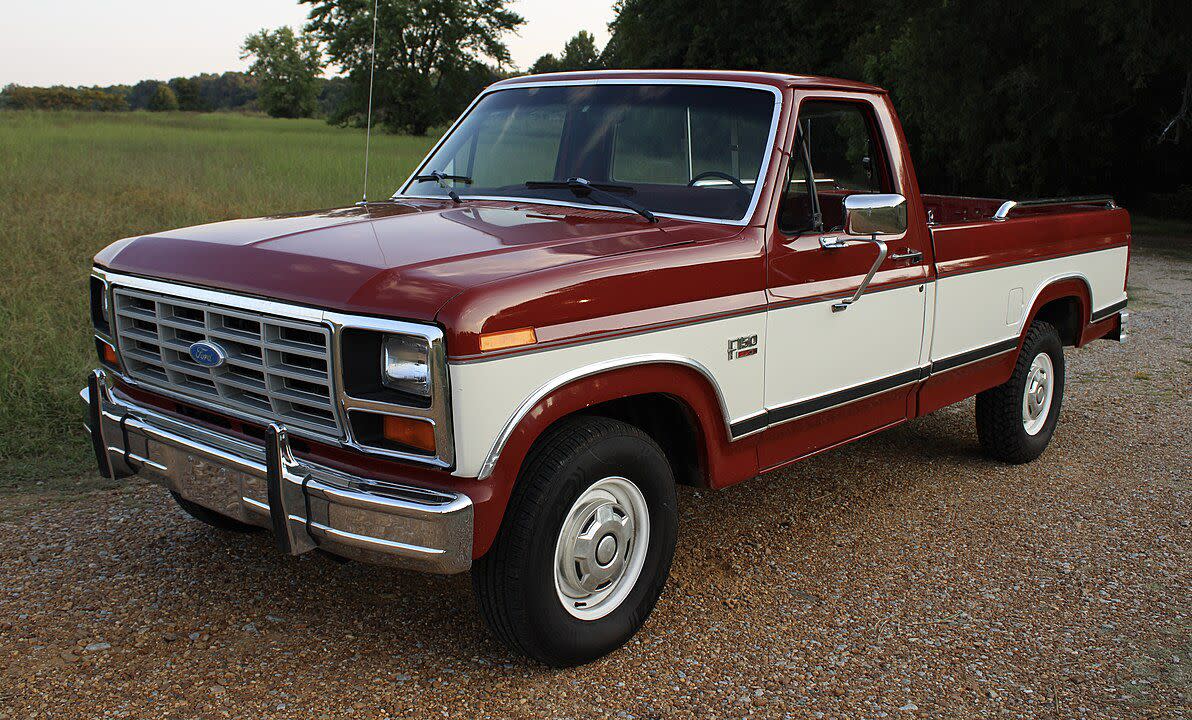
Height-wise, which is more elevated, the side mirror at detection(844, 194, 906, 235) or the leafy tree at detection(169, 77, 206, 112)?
the leafy tree at detection(169, 77, 206, 112)

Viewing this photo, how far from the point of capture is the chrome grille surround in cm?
287

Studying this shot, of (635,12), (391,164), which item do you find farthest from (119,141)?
(635,12)

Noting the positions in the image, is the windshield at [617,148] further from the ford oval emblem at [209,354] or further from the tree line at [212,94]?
the tree line at [212,94]

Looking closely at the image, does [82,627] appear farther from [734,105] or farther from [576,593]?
[734,105]

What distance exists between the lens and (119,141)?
2094 cm

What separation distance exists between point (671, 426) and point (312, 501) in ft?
4.54

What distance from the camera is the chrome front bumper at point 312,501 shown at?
291 cm

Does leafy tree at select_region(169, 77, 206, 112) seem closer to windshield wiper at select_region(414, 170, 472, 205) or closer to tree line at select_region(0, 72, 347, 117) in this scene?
tree line at select_region(0, 72, 347, 117)

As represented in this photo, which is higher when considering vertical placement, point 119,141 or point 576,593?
point 119,141

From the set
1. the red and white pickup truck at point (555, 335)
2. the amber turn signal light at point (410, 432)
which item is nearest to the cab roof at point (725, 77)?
the red and white pickup truck at point (555, 335)

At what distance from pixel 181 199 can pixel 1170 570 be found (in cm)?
1204

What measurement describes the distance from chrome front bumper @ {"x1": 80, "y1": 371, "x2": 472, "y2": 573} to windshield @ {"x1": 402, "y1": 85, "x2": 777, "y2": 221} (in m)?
1.67

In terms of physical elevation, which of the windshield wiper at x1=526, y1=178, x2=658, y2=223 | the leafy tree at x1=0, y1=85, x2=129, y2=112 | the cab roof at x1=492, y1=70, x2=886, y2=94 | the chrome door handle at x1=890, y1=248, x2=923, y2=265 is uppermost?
the leafy tree at x1=0, y1=85, x2=129, y2=112

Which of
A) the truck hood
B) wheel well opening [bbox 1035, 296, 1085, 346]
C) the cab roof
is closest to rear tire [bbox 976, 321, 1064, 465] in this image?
wheel well opening [bbox 1035, 296, 1085, 346]
